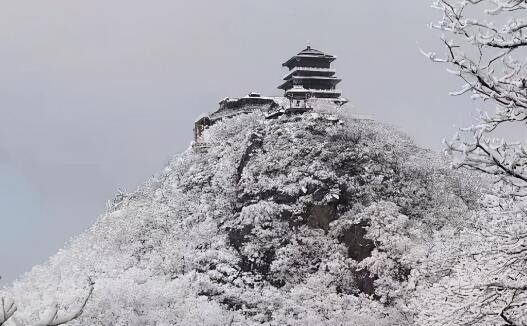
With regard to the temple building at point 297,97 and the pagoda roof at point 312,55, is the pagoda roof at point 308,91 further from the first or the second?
the pagoda roof at point 312,55

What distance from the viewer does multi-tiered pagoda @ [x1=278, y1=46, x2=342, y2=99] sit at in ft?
192

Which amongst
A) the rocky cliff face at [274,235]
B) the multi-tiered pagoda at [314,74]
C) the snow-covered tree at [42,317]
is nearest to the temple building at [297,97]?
the multi-tiered pagoda at [314,74]

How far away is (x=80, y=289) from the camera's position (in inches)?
1499

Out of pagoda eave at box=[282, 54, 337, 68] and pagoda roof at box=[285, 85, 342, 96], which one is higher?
pagoda eave at box=[282, 54, 337, 68]

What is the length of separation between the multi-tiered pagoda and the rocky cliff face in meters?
5.14

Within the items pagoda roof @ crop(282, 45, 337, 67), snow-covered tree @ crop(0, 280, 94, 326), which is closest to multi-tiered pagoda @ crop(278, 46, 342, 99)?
pagoda roof @ crop(282, 45, 337, 67)

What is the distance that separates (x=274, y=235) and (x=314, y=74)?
72.7ft

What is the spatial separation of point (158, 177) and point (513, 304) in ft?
200

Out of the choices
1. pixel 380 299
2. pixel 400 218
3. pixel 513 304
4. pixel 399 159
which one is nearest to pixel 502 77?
pixel 513 304

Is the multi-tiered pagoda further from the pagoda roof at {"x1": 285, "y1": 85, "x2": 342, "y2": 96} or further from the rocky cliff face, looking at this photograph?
the rocky cliff face

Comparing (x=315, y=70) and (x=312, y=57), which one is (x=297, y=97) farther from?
(x=312, y=57)

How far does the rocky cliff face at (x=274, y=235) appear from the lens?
119ft

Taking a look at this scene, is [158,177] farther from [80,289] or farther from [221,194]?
[80,289]

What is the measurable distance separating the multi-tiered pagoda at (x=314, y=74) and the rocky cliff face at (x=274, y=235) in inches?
203
